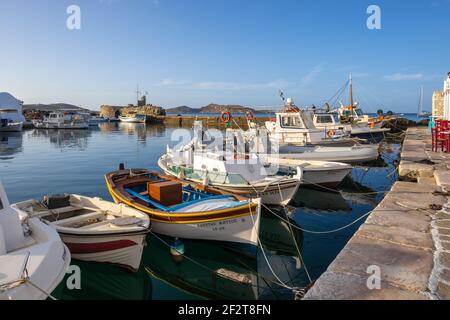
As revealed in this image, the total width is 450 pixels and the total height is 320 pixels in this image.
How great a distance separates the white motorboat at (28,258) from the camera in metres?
4.17

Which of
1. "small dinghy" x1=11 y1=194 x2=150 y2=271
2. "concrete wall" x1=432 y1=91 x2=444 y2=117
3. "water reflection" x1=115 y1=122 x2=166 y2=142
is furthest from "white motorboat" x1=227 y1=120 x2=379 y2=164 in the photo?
"water reflection" x1=115 y1=122 x2=166 y2=142

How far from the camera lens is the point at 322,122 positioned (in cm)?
2645

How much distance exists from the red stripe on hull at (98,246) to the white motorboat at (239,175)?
13.6 ft

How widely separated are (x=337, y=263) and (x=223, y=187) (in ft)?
23.9

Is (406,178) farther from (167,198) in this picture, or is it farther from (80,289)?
(80,289)

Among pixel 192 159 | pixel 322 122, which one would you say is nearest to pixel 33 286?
pixel 192 159

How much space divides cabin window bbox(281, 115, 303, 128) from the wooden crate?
12982mm

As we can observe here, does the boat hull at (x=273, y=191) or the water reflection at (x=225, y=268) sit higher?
the boat hull at (x=273, y=191)

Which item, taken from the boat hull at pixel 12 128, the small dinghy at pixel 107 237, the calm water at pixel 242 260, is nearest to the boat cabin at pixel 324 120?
the calm water at pixel 242 260

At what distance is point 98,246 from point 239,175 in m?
5.70

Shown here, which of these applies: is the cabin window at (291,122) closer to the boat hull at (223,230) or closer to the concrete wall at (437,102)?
the boat hull at (223,230)

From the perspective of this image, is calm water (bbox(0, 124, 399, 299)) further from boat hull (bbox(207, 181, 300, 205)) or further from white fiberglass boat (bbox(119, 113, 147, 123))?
white fiberglass boat (bbox(119, 113, 147, 123))

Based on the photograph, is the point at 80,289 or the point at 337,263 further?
the point at 80,289

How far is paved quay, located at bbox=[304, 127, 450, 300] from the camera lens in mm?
3928
